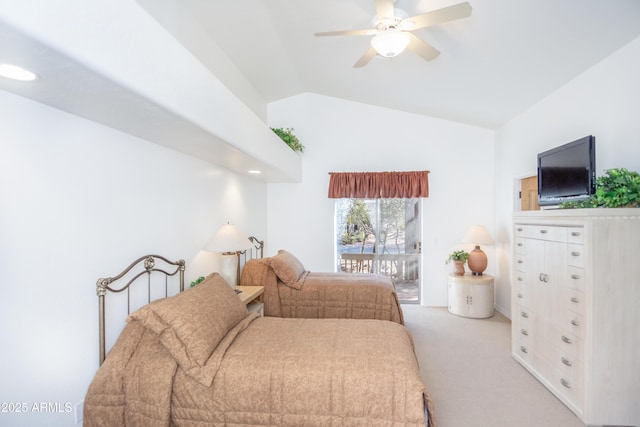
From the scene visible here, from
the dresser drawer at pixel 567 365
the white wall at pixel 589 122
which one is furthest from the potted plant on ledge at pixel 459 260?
the dresser drawer at pixel 567 365

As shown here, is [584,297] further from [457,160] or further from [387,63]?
[457,160]

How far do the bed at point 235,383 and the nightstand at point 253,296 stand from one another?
46.8 inches

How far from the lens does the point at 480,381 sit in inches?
105

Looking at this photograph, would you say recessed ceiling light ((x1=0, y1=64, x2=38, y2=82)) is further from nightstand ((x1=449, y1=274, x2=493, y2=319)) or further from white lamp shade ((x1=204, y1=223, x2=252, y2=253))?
nightstand ((x1=449, y1=274, x2=493, y2=319))

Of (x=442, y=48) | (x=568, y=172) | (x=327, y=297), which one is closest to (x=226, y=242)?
(x=327, y=297)

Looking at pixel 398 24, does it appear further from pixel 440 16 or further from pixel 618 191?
pixel 618 191

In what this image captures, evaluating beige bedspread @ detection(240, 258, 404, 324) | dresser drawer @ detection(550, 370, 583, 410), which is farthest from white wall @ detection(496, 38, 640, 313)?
beige bedspread @ detection(240, 258, 404, 324)

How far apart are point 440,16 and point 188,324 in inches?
98.3

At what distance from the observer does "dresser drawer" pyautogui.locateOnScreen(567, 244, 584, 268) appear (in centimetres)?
217

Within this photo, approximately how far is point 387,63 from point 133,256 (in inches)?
123

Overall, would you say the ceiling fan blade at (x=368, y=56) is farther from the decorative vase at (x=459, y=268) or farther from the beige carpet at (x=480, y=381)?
the decorative vase at (x=459, y=268)

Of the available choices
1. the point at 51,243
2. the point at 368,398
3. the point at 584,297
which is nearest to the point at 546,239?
the point at 584,297

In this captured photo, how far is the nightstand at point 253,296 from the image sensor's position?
3.10 metres

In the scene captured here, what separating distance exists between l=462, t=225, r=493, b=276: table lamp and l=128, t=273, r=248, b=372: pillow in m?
3.62
